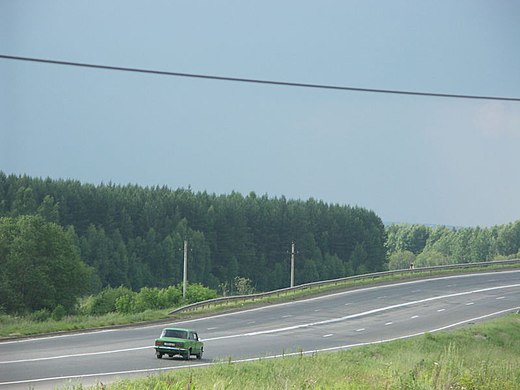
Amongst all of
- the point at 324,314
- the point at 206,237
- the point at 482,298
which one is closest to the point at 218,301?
the point at 324,314

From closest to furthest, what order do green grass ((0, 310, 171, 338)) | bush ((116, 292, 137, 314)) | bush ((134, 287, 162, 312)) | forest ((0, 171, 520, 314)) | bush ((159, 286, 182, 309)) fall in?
green grass ((0, 310, 171, 338))
bush ((159, 286, 182, 309))
bush ((134, 287, 162, 312))
bush ((116, 292, 137, 314))
forest ((0, 171, 520, 314))

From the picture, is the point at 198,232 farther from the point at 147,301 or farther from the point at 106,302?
the point at 147,301

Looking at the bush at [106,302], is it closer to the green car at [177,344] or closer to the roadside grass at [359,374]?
the green car at [177,344]

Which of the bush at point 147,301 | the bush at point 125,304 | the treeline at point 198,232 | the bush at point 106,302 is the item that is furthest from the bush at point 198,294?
the treeline at point 198,232

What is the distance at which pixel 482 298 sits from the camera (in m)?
61.7

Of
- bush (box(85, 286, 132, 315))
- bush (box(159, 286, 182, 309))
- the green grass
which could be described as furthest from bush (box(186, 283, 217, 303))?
bush (box(85, 286, 132, 315))

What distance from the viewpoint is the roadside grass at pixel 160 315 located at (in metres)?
43.5

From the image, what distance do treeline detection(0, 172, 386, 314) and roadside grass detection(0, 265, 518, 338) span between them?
55.0 metres

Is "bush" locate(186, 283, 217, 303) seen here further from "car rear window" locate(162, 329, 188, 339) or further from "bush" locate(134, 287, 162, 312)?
A: "car rear window" locate(162, 329, 188, 339)

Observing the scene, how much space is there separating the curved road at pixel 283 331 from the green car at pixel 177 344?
0.35 meters

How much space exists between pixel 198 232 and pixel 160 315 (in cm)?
9488

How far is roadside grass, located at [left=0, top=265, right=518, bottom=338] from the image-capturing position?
43.5 m

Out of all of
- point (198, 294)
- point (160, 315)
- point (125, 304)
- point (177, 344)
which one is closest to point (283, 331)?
point (160, 315)

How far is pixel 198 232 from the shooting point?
480ft
